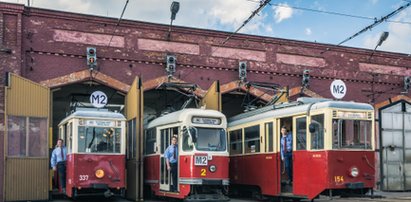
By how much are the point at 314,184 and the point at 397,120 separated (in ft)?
45.9

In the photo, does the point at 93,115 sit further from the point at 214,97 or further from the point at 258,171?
the point at 258,171

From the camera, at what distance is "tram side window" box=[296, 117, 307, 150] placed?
1647cm

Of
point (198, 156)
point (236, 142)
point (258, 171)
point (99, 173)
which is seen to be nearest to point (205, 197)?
point (198, 156)

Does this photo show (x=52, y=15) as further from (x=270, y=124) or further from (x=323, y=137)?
(x=323, y=137)

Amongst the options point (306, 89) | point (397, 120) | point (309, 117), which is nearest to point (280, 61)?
point (306, 89)

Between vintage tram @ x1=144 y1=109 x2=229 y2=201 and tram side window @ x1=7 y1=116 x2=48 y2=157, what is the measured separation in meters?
4.52

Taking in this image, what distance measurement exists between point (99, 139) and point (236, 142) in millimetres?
5425

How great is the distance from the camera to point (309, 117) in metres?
16.3

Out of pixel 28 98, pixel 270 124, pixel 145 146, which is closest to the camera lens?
pixel 270 124

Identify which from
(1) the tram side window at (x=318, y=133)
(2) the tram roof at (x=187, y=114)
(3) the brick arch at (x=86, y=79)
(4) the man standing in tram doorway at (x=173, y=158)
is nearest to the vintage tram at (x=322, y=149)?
(1) the tram side window at (x=318, y=133)

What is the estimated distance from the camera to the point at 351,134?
1605 centimetres

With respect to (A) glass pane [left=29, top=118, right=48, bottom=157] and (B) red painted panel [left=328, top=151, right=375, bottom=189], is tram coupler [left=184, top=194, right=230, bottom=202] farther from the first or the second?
(A) glass pane [left=29, top=118, right=48, bottom=157]

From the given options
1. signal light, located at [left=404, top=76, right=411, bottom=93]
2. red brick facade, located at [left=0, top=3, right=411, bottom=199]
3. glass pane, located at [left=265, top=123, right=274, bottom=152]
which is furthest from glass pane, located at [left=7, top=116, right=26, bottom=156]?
signal light, located at [left=404, top=76, right=411, bottom=93]

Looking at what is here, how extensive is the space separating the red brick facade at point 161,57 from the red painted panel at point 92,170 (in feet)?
12.5
